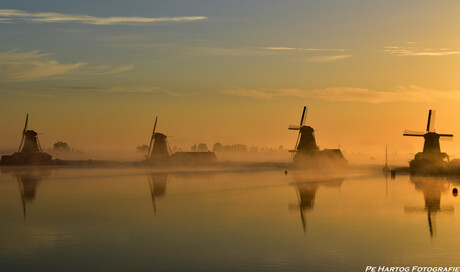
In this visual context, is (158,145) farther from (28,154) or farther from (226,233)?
(226,233)

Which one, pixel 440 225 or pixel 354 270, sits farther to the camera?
pixel 440 225

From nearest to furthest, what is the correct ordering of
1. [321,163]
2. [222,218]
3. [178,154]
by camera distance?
[222,218] → [321,163] → [178,154]

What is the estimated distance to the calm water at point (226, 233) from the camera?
91.3 ft

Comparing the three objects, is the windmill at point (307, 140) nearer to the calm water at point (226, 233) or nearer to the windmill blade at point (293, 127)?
the windmill blade at point (293, 127)

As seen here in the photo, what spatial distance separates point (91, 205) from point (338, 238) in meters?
26.8

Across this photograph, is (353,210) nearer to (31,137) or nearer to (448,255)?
(448,255)

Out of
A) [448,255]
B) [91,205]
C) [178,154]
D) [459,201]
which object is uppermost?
[178,154]

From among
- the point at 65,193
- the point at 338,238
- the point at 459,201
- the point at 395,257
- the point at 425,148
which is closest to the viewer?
the point at 395,257

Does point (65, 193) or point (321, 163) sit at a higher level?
point (321, 163)

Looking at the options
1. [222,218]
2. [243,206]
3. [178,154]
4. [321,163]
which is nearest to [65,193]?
[243,206]

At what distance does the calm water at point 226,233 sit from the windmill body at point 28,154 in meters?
98.7

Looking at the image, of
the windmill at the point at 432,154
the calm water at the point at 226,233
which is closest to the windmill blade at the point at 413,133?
the windmill at the point at 432,154

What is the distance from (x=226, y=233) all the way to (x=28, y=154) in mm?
133607

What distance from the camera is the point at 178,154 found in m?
194
